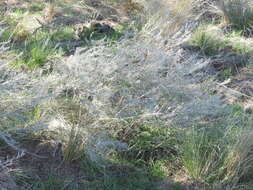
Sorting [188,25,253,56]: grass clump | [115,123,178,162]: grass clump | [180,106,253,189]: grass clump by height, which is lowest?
[188,25,253,56]: grass clump

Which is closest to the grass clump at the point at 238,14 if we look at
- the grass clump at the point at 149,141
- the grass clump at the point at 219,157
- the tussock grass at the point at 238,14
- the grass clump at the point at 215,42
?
the tussock grass at the point at 238,14

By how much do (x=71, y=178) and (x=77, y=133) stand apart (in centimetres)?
31

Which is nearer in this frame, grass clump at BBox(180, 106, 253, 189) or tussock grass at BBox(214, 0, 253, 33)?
grass clump at BBox(180, 106, 253, 189)

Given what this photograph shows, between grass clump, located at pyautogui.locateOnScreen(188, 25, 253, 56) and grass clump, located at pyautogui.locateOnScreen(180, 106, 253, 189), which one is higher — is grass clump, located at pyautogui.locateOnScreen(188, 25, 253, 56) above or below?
below

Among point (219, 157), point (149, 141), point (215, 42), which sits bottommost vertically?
point (215, 42)

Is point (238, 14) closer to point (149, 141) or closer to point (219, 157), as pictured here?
point (149, 141)

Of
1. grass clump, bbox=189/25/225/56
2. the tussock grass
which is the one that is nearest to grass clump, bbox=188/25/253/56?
grass clump, bbox=189/25/225/56

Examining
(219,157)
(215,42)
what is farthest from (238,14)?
(219,157)

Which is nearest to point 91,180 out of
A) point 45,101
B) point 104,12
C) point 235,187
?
point 45,101

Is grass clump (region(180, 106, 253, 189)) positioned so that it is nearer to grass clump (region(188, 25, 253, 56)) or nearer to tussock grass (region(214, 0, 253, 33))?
grass clump (region(188, 25, 253, 56))

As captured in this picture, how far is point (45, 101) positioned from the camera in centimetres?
359

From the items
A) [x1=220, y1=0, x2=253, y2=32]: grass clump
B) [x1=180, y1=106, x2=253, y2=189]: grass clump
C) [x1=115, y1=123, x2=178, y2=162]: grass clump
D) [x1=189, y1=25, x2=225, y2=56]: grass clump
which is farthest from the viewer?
[x1=220, y1=0, x2=253, y2=32]: grass clump

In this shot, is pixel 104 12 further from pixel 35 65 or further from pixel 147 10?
pixel 35 65

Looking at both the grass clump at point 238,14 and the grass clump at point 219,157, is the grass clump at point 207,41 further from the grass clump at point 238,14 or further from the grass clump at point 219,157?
the grass clump at point 219,157
